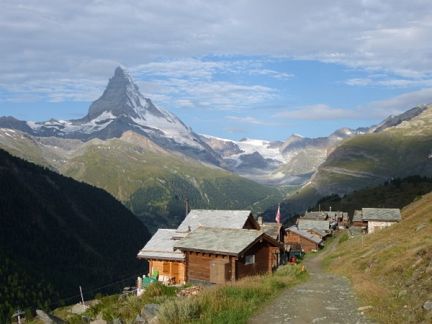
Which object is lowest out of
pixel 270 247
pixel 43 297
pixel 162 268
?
pixel 43 297

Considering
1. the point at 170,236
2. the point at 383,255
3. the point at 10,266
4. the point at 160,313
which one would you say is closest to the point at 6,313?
the point at 10,266

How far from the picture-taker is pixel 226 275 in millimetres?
46781

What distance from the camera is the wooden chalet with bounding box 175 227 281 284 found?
46781mm

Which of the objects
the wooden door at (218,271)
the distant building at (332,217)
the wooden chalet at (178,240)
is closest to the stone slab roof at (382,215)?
the wooden chalet at (178,240)

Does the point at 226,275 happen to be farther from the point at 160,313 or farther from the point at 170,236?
the point at 160,313

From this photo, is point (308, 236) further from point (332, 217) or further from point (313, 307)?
point (313, 307)

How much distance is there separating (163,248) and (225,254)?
57.3ft

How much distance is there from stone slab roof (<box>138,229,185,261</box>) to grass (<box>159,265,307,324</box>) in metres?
33.6

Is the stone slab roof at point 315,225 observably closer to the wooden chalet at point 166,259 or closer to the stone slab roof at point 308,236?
the stone slab roof at point 308,236

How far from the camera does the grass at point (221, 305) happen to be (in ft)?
64.1

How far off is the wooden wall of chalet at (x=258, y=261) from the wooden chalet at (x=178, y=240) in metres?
8.44

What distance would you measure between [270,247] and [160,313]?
33.5 metres

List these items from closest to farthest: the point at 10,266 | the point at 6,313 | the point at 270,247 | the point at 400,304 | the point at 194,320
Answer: the point at 194,320
the point at 400,304
the point at 270,247
the point at 6,313
the point at 10,266

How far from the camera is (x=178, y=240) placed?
5859 centimetres
